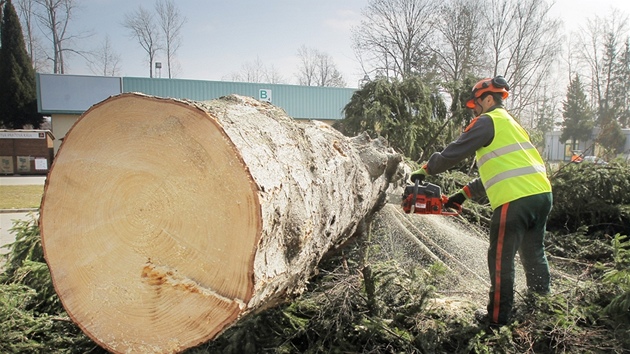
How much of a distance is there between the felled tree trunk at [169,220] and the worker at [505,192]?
1.38 metres

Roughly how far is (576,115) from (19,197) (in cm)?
3945

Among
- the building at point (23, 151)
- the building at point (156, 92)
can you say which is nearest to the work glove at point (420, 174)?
the building at point (156, 92)

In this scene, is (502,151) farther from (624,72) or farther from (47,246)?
(624,72)

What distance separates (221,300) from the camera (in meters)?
1.66

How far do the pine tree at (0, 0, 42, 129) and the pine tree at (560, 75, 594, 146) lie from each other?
3946 cm

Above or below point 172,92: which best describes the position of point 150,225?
below

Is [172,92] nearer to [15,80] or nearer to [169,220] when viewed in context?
[15,80]

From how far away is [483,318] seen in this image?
2.82 metres

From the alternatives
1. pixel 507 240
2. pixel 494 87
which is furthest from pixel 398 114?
pixel 507 240

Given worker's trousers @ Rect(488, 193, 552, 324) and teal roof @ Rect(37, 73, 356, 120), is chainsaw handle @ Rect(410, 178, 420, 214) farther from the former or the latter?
teal roof @ Rect(37, 73, 356, 120)

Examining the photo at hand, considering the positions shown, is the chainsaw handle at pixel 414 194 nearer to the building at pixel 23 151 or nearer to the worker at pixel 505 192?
the worker at pixel 505 192

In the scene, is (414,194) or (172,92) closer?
(414,194)

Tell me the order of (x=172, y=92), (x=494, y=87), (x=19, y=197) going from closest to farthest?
(x=494, y=87), (x=19, y=197), (x=172, y=92)

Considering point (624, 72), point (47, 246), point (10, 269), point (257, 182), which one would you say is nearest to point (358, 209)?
point (257, 182)
